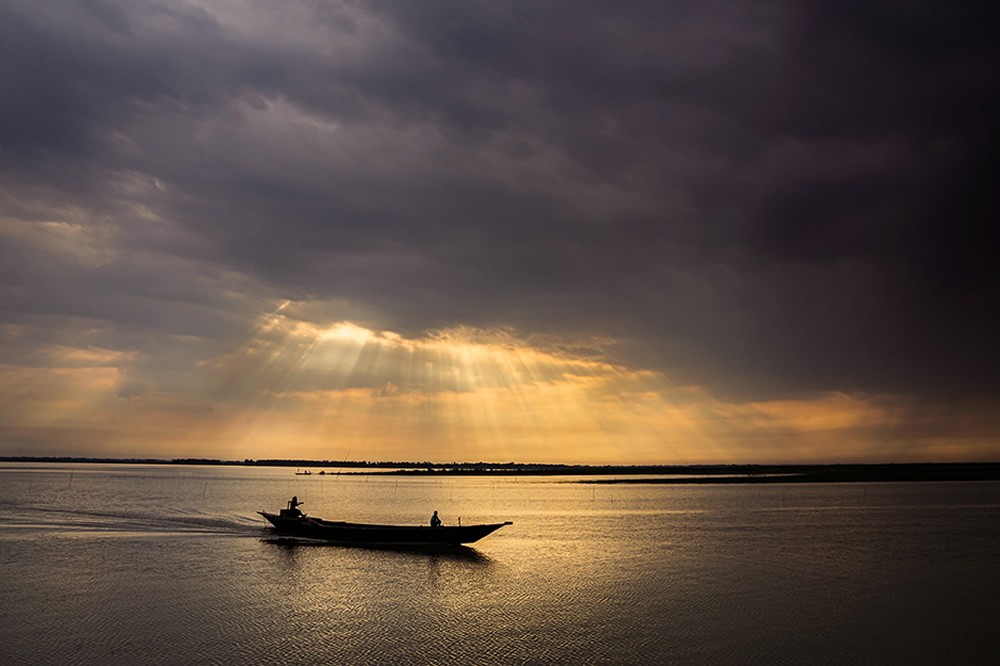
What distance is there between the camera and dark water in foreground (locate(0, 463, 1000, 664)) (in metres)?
21.1

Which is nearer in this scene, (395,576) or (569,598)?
(569,598)

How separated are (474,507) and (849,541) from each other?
168 feet

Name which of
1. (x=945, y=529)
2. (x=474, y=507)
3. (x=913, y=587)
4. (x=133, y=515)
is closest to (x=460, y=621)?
(x=913, y=587)

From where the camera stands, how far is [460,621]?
2488 centimetres

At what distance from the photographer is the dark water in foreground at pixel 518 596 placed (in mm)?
21094

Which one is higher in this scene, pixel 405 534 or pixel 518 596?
pixel 405 534

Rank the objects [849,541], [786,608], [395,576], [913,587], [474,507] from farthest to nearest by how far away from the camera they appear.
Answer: [474,507], [849,541], [395,576], [913,587], [786,608]

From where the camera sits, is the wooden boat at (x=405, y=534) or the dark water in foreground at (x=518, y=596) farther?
the wooden boat at (x=405, y=534)

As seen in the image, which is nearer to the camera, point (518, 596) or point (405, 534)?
point (518, 596)

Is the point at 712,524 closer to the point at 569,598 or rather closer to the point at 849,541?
the point at 849,541

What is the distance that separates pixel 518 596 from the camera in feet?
97.1

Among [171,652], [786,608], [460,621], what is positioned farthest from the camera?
[786,608]

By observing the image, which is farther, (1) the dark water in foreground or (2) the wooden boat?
(2) the wooden boat

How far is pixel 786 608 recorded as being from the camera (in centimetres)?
2672
